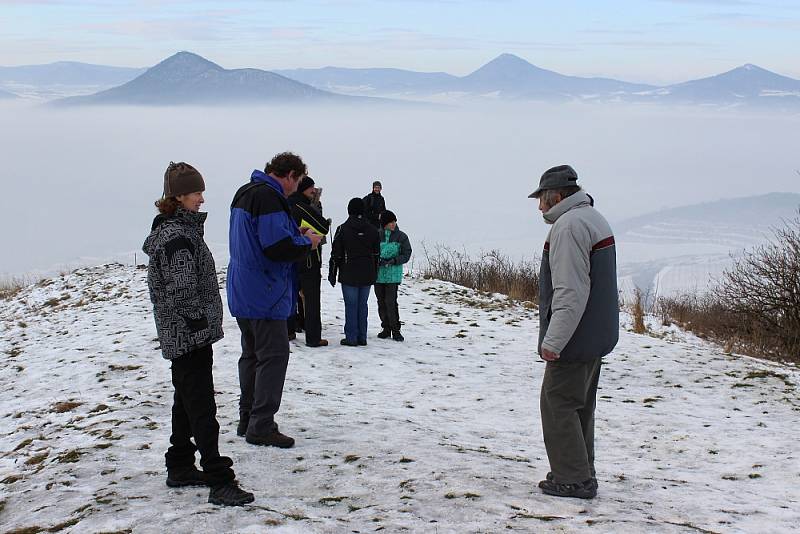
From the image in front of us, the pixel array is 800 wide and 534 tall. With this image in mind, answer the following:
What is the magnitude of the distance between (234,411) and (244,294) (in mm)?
2226

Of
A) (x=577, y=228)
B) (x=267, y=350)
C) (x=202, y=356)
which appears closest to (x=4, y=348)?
(x=267, y=350)

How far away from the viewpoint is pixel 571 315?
5.13 meters

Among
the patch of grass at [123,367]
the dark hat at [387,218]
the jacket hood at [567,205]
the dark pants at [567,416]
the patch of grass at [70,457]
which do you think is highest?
the jacket hood at [567,205]

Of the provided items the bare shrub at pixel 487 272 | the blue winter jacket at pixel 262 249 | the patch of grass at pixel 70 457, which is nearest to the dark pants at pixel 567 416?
the blue winter jacket at pixel 262 249

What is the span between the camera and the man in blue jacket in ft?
20.0

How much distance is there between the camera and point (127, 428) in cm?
720

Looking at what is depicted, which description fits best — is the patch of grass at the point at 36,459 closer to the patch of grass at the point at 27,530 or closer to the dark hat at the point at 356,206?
the patch of grass at the point at 27,530

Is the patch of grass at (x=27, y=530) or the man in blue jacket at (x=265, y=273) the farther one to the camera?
the man in blue jacket at (x=265, y=273)

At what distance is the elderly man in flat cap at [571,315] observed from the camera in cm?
514

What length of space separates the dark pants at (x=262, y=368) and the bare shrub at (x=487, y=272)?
1400cm

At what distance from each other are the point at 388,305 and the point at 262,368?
621 cm

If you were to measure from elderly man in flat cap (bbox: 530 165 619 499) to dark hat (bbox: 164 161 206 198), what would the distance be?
87.5 inches

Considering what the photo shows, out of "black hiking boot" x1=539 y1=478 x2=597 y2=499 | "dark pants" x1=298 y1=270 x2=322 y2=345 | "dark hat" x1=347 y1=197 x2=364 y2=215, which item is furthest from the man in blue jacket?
"dark hat" x1=347 y1=197 x2=364 y2=215

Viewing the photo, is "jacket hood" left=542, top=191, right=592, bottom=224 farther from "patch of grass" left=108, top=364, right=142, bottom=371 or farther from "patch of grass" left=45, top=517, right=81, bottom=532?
"patch of grass" left=108, top=364, right=142, bottom=371
